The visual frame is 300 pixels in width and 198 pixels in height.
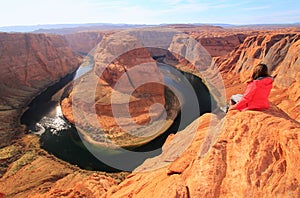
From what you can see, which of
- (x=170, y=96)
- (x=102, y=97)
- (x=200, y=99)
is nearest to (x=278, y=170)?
(x=102, y=97)

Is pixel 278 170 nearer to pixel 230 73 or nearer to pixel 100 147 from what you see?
pixel 100 147

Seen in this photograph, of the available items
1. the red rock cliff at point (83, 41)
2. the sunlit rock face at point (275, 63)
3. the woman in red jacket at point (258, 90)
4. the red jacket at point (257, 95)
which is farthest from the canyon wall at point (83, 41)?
the woman in red jacket at point (258, 90)

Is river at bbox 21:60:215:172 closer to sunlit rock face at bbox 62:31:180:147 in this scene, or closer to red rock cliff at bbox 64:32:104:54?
sunlit rock face at bbox 62:31:180:147

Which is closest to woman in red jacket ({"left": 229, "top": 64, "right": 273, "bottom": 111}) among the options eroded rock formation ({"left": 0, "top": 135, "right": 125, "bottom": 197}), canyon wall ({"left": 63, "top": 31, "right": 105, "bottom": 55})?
eroded rock formation ({"left": 0, "top": 135, "right": 125, "bottom": 197})

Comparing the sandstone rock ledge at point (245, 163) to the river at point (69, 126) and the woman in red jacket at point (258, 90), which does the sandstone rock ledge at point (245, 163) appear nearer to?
the woman in red jacket at point (258, 90)

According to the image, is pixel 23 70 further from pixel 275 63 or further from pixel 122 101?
pixel 275 63

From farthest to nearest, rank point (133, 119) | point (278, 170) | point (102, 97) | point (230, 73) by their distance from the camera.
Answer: point (230, 73)
point (102, 97)
point (133, 119)
point (278, 170)

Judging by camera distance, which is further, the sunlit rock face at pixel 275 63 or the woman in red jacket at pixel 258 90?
the sunlit rock face at pixel 275 63
